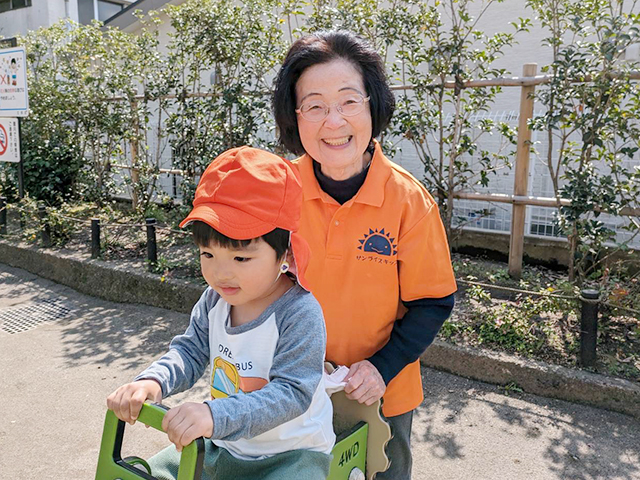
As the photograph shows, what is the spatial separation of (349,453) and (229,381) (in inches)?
16.3

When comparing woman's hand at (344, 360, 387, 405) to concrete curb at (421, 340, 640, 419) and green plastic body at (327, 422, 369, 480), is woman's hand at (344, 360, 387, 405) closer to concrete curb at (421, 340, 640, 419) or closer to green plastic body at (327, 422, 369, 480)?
green plastic body at (327, 422, 369, 480)

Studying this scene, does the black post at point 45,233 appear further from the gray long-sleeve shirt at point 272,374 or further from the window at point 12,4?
the window at point 12,4

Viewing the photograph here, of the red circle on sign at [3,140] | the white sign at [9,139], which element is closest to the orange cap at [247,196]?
the white sign at [9,139]

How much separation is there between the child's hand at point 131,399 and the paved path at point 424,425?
5.91 feet

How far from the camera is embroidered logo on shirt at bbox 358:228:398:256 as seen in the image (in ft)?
5.81

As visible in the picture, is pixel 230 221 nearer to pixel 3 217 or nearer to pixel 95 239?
pixel 95 239

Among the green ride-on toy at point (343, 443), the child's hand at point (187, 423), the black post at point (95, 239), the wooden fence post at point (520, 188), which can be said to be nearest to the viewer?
the child's hand at point (187, 423)

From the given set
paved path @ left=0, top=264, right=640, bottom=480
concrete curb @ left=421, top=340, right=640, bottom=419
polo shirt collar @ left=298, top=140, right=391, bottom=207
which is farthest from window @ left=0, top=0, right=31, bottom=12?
polo shirt collar @ left=298, top=140, right=391, bottom=207

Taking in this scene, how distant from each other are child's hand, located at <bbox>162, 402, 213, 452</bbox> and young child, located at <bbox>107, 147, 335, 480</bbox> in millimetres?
49

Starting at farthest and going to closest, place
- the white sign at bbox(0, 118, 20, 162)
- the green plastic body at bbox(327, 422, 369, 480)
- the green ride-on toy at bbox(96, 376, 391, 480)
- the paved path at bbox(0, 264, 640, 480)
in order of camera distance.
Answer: the white sign at bbox(0, 118, 20, 162) < the paved path at bbox(0, 264, 640, 480) < the green plastic body at bbox(327, 422, 369, 480) < the green ride-on toy at bbox(96, 376, 391, 480)

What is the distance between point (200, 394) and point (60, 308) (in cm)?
260

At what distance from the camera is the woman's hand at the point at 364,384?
171cm

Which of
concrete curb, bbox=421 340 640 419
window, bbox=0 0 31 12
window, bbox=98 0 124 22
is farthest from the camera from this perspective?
window, bbox=98 0 124 22

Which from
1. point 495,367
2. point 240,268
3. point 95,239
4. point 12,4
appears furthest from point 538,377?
point 12,4
